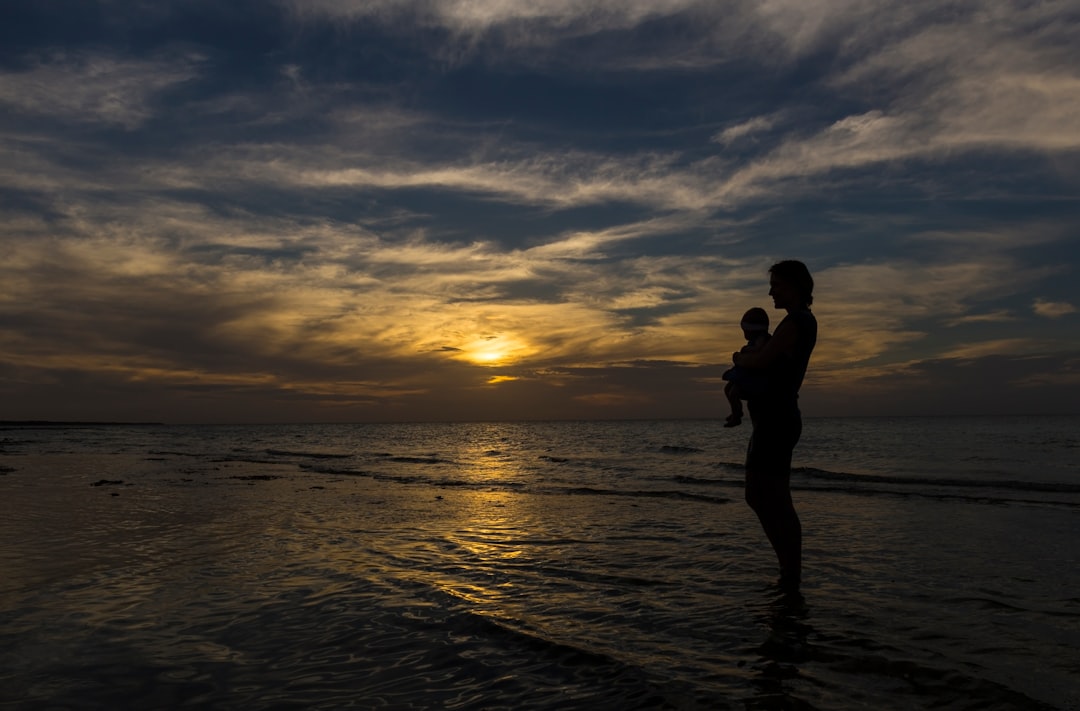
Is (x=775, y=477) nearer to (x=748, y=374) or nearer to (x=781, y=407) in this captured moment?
(x=781, y=407)

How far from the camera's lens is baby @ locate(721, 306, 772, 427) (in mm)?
5840

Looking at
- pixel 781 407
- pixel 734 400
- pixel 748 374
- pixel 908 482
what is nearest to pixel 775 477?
pixel 781 407

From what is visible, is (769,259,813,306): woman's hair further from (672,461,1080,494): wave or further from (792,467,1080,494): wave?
(792,467,1080,494): wave

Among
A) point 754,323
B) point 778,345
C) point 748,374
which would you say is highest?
point 754,323

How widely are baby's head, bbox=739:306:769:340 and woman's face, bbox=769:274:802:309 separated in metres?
0.16

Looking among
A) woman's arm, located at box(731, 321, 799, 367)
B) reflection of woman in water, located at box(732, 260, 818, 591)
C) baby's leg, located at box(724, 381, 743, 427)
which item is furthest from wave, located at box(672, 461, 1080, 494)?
woman's arm, located at box(731, 321, 799, 367)

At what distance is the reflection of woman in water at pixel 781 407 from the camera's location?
574 centimetres

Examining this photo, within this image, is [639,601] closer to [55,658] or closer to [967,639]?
[967,639]

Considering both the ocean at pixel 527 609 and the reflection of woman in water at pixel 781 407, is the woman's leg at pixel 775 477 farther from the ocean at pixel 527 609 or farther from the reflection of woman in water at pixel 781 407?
the ocean at pixel 527 609

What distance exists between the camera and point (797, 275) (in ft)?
19.4

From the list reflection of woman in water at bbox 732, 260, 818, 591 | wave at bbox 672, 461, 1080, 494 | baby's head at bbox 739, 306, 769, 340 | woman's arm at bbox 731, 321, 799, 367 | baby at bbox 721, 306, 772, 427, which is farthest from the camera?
wave at bbox 672, 461, 1080, 494

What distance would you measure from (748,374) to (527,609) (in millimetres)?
2718

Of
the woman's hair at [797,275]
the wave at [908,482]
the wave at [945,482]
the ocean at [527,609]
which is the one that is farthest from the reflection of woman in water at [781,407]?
the wave at [945,482]

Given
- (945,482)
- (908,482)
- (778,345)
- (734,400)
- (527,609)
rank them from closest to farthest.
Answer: (778,345), (527,609), (734,400), (945,482), (908,482)
